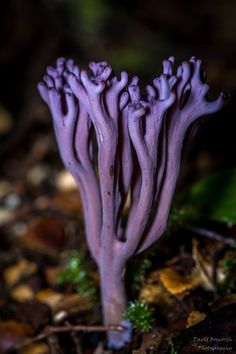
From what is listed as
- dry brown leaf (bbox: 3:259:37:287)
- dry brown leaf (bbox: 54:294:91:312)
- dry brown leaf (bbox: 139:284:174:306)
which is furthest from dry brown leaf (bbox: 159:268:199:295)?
dry brown leaf (bbox: 3:259:37:287)

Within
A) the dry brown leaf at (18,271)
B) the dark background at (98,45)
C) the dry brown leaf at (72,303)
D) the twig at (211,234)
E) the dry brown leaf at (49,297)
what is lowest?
the dry brown leaf at (72,303)

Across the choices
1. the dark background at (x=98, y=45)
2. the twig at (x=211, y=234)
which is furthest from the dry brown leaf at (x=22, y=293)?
the dark background at (x=98, y=45)

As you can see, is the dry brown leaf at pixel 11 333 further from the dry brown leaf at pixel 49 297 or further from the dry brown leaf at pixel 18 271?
the dry brown leaf at pixel 18 271

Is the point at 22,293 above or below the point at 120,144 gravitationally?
below

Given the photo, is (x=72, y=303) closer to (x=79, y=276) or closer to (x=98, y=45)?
(x=79, y=276)

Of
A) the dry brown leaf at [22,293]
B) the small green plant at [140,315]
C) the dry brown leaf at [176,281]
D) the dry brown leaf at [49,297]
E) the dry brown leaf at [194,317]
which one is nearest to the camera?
the dry brown leaf at [194,317]

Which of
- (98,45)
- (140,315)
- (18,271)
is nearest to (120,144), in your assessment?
(140,315)
